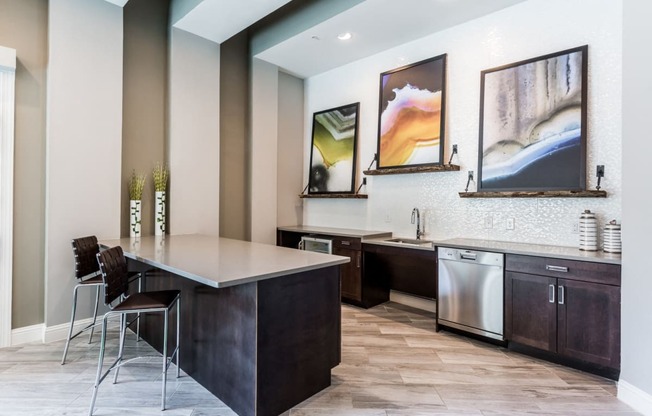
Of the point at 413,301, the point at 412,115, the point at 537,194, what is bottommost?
the point at 413,301

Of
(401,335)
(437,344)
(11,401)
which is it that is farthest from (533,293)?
(11,401)

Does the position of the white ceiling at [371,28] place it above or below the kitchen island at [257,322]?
above

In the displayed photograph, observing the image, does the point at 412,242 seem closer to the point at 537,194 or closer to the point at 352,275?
the point at 352,275

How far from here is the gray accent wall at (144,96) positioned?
3828mm

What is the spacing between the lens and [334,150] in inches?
201

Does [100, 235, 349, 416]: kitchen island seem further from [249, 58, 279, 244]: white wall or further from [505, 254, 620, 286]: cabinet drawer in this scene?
[249, 58, 279, 244]: white wall

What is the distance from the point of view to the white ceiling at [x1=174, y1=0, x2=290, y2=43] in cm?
350

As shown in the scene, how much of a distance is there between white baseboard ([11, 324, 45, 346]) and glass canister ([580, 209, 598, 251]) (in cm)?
484

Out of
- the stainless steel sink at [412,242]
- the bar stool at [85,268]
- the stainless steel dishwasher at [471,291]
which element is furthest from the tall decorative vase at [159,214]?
the stainless steel dishwasher at [471,291]

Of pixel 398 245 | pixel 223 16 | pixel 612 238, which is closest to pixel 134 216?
pixel 223 16

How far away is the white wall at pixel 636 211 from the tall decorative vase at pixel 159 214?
13.7 feet

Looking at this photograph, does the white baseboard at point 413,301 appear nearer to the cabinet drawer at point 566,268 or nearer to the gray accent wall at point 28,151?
the cabinet drawer at point 566,268

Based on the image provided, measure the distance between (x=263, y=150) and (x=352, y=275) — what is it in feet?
7.18

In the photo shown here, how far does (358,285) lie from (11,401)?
3142 mm
